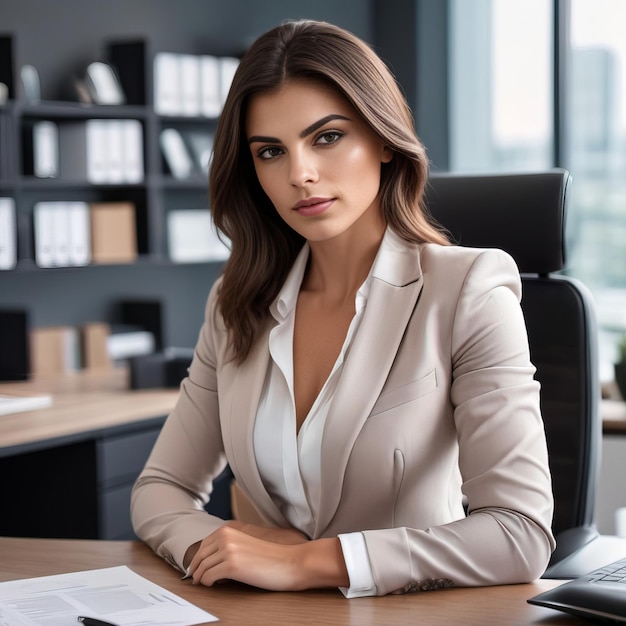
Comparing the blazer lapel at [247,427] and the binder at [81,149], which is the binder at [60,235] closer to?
the binder at [81,149]

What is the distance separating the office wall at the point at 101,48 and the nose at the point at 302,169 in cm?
241

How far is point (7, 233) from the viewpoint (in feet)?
11.6

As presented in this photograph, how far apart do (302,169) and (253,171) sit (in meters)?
0.26

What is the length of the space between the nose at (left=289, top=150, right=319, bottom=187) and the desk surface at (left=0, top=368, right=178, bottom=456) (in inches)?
51.5

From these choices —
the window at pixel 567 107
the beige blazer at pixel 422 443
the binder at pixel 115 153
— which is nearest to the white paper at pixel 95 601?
the beige blazer at pixel 422 443

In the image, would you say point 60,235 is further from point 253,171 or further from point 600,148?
point 600,148

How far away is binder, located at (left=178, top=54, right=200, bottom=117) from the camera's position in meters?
4.19

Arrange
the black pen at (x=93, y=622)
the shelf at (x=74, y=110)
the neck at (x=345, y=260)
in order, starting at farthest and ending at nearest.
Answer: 1. the shelf at (x=74, y=110)
2. the neck at (x=345, y=260)
3. the black pen at (x=93, y=622)

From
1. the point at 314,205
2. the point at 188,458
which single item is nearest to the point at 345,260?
the point at 314,205

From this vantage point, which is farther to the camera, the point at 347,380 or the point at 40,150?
the point at 40,150

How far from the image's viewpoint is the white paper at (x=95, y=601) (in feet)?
3.77

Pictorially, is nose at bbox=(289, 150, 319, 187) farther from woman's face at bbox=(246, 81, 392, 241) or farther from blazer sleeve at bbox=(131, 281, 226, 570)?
blazer sleeve at bbox=(131, 281, 226, 570)

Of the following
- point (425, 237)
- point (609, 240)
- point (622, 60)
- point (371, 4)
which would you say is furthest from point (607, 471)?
point (371, 4)

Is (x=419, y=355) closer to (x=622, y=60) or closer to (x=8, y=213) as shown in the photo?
(x=8, y=213)
